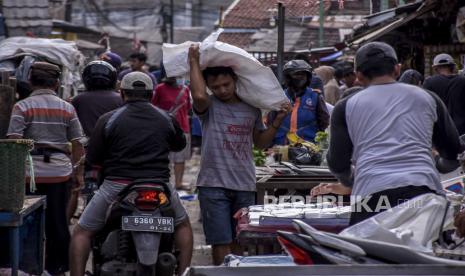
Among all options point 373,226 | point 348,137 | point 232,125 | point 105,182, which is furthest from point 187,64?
point 373,226

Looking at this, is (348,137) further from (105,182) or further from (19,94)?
(19,94)

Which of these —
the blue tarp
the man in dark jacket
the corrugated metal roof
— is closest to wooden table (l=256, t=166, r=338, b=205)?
the man in dark jacket

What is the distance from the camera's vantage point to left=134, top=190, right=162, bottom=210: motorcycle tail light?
23.3ft

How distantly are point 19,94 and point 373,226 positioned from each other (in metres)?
7.26

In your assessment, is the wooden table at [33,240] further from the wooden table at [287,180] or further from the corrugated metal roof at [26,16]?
the corrugated metal roof at [26,16]

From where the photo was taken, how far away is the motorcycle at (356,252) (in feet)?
13.7

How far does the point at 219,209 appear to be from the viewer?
303 inches

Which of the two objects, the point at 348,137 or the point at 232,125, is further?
the point at 232,125

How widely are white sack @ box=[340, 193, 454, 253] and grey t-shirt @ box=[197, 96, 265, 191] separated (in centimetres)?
314

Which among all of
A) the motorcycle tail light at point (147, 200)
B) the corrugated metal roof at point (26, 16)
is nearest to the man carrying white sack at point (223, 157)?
the motorcycle tail light at point (147, 200)

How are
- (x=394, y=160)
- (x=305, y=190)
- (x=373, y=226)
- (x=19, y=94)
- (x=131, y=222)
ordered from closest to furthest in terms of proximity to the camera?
1. (x=373, y=226)
2. (x=394, y=160)
3. (x=131, y=222)
4. (x=305, y=190)
5. (x=19, y=94)

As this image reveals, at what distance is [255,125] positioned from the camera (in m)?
7.89

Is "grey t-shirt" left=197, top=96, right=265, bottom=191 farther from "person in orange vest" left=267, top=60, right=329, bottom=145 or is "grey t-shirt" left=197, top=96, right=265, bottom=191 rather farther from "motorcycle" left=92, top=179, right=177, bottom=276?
"person in orange vest" left=267, top=60, right=329, bottom=145

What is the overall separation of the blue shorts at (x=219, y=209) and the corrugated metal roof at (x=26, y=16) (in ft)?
28.0
